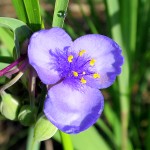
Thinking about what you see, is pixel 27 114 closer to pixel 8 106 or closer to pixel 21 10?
pixel 8 106

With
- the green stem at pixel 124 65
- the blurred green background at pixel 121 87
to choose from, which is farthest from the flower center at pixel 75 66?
the green stem at pixel 124 65

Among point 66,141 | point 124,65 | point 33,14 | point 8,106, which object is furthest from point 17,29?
point 124,65

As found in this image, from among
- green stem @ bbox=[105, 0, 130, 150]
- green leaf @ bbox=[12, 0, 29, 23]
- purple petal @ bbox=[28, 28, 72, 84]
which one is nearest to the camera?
purple petal @ bbox=[28, 28, 72, 84]

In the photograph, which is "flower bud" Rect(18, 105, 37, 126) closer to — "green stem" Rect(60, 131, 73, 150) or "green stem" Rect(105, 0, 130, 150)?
"green stem" Rect(60, 131, 73, 150)

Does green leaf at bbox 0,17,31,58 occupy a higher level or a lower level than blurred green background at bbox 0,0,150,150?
higher

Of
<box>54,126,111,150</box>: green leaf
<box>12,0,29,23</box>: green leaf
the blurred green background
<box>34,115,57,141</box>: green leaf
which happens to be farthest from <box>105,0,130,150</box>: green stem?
<box>34,115,57,141</box>: green leaf

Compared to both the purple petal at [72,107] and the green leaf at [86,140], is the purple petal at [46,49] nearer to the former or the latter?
the purple petal at [72,107]
